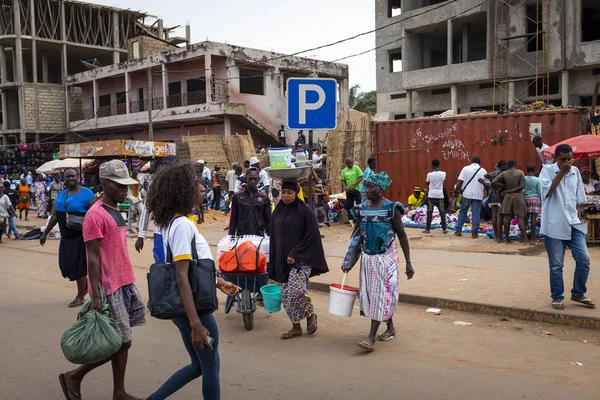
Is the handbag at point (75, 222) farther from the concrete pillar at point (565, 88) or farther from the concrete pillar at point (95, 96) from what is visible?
the concrete pillar at point (95, 96)

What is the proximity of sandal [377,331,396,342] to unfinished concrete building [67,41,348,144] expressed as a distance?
22.8 m

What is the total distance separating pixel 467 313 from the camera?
6871 millimetres

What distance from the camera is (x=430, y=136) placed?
16.0 meters

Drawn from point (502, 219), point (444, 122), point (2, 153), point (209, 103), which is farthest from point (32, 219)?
point (502, 219)

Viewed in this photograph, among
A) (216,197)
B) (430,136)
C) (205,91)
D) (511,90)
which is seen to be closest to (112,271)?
(430,136)

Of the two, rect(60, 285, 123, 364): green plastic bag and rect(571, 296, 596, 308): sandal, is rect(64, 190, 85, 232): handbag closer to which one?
rect(60, 285, 123, 364): green plastic bag

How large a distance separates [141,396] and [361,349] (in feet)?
6.70

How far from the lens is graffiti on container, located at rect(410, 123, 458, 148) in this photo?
15.7 meters

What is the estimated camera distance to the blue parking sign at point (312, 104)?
6887 millimetres

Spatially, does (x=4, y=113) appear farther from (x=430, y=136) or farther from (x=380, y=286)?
(x=380, y=286)

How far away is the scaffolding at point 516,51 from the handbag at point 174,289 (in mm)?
22766

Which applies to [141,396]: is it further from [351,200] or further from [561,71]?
[561,71]

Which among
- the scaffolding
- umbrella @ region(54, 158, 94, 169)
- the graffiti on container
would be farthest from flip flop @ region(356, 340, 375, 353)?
the scaffolding

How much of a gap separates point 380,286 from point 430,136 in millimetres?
11343
